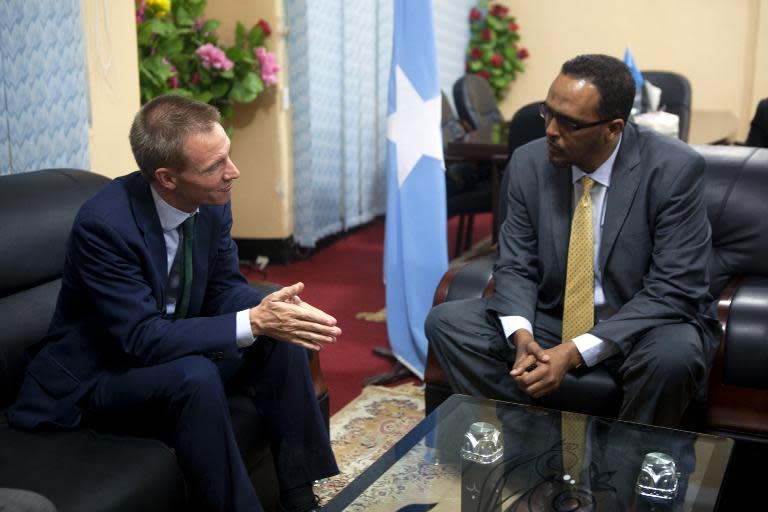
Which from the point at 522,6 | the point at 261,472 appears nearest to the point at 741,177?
the point at 261,472

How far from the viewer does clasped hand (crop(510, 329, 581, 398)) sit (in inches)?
91.6

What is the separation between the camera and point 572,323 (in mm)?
2557

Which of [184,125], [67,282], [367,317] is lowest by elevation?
[367,317]

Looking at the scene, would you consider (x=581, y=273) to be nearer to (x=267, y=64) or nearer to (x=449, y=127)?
(x=449, y=127)

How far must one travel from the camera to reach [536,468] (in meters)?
1.98

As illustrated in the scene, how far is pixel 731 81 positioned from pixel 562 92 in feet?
18.4

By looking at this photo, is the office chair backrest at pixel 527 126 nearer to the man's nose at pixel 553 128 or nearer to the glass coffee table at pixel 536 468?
the man's nose at pixel 553 128

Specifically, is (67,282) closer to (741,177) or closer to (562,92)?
(562,92)

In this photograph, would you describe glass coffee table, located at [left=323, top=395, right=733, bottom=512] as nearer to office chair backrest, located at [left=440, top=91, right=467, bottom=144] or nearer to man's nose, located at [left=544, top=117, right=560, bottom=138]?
man's nose, located at [left=544, top=117, right=560, bottom=138]

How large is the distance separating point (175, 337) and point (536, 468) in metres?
0.86

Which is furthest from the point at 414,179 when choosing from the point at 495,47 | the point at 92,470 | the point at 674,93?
the point at 495,47

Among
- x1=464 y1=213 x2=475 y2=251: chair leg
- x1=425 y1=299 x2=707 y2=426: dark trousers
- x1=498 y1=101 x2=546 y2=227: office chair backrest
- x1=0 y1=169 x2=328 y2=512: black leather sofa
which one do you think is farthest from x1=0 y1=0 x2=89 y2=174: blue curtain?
x1=464 y1=213 x2=475 y2=251: chair leg

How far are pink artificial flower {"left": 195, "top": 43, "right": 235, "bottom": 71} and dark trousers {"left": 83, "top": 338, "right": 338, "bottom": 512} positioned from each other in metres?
2.77

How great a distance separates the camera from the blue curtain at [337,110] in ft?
17.5
